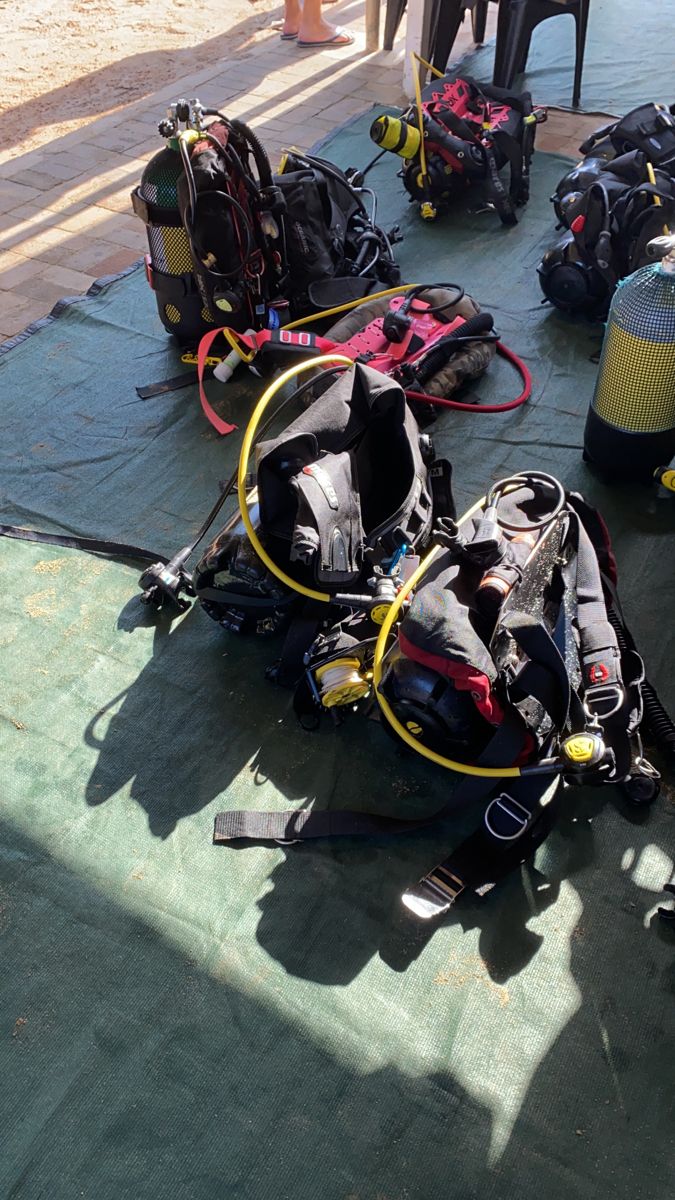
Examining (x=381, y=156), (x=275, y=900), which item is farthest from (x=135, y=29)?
(x=275, y=900)

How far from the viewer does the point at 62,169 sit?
5.52m

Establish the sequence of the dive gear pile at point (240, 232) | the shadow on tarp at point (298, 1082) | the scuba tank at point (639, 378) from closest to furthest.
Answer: the shadow on tarp at point (298, 1082), the scuba tank at point (639, 378), the dive gear pile at point (240, 232)

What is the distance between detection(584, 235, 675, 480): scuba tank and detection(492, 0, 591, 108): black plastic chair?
3361mm

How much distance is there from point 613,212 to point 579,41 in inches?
101

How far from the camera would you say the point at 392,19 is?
625 cm

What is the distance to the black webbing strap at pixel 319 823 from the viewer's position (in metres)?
2.08

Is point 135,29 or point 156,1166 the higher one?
point 135,29

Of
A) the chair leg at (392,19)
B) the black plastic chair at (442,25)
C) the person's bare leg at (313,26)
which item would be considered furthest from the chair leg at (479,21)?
the person's bare leg at (313,26)

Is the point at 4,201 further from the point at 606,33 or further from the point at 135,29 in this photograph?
the point at 606,33

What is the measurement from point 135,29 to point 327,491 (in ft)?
23.6

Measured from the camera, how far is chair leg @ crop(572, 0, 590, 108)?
5.21m

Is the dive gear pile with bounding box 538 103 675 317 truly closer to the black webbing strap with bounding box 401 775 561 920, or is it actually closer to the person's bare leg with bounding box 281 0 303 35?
the black webbing strap with bounding box 401 775 561 920

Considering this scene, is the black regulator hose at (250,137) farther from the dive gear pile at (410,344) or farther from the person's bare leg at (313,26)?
the person's bare leg at (313,26)

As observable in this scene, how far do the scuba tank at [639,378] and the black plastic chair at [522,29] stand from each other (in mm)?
3361
